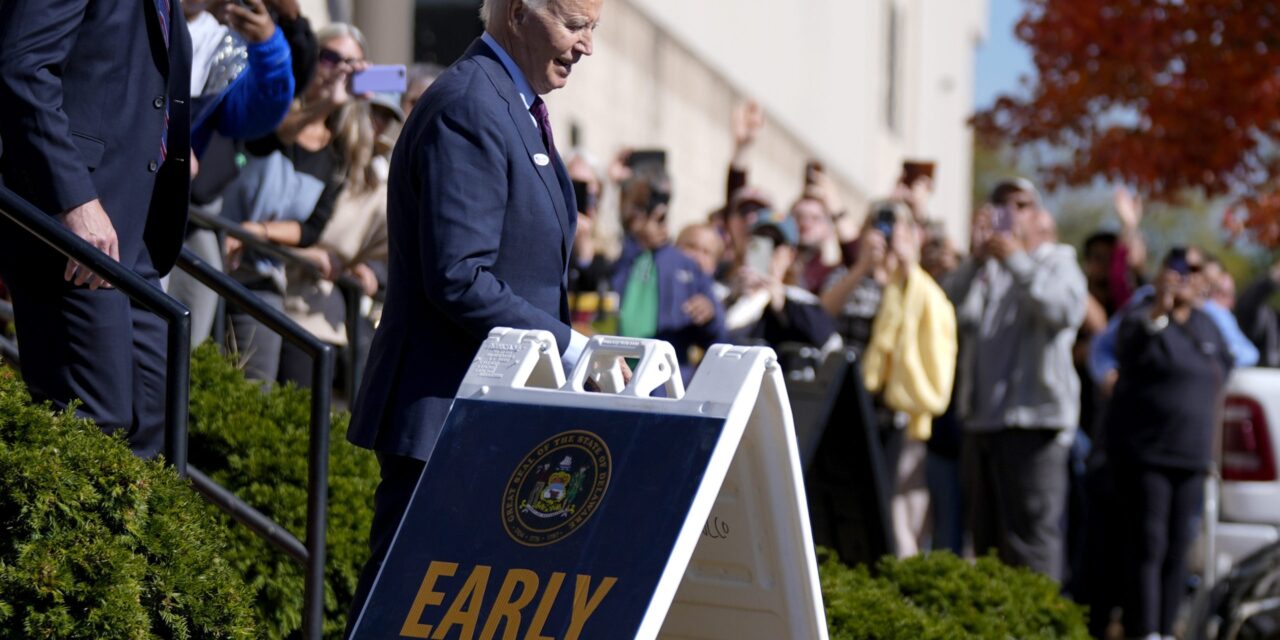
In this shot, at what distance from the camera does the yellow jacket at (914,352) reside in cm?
966

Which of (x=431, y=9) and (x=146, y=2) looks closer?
(x=146, y=2)

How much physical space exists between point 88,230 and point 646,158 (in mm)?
7757

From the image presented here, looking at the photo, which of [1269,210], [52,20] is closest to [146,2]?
[52,20]

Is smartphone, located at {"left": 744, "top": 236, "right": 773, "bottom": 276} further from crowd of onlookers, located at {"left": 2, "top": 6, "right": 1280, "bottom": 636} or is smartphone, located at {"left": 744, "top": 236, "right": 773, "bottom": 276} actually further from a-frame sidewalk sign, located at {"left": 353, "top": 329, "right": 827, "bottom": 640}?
a-frame sidewalk sign, located at {"left": 353, "top": 329, "right": 827, "bottom": 640}

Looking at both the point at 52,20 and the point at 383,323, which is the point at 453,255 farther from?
the point at 52,20

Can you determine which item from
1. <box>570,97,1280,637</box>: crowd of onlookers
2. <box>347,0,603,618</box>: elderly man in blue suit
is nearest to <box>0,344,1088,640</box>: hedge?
<box>347,0,603,618</box>: elderly man in blue suit

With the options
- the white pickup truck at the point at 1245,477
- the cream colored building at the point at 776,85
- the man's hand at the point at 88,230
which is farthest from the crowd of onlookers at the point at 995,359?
the man's hand at the point at 88,230

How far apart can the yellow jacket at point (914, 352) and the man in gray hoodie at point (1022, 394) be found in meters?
0.16

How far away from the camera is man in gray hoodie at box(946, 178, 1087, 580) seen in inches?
360

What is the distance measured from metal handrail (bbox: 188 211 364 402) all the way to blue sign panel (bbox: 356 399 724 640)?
115 inches

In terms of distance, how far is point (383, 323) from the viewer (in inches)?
170

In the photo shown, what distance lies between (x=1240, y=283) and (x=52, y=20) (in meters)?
67.7

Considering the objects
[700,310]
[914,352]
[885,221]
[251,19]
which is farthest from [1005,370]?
[251,19]

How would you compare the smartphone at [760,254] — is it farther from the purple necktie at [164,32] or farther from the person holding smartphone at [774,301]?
the purple necktie at [164,32]
